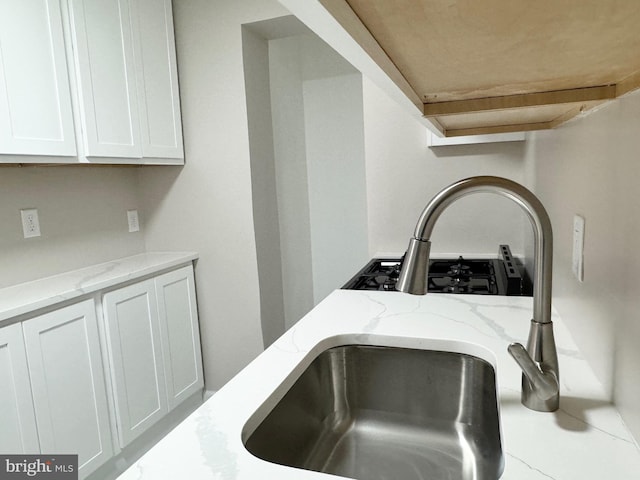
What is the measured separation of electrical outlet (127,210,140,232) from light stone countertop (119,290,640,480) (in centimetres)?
192

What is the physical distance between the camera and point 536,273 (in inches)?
28.2

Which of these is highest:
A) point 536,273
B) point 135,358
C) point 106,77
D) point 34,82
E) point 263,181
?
point 106,77

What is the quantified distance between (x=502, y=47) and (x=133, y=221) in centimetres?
266

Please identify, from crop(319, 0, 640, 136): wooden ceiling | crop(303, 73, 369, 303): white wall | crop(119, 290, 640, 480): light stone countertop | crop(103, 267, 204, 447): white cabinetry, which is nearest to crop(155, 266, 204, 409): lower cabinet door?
crop(103, 267, 204, 447): white cabinetry

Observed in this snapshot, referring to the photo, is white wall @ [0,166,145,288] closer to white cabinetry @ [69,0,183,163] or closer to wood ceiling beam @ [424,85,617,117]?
white cabinetry @ [69,0,183,163]

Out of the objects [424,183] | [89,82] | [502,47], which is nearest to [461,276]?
[424,183]

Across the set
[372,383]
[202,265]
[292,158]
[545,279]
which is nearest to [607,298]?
[545,279]

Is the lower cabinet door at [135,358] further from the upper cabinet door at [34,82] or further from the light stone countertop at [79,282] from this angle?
the upper cabinet door at [34,82]

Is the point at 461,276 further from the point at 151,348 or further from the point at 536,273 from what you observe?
the point at 151,348

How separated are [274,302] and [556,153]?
80.2 inches

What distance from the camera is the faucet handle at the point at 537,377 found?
0.69 m

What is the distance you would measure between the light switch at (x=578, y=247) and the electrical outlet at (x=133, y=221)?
249 centimetres

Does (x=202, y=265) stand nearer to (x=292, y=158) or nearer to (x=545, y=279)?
Result: (x=292, y=158)

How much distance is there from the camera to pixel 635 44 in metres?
0.50
